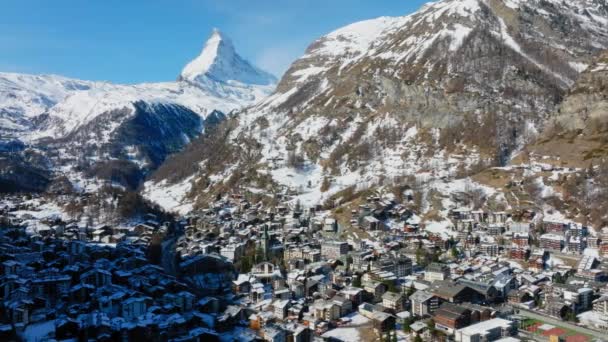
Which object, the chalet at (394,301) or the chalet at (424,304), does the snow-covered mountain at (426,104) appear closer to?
the chalet at (394,301)

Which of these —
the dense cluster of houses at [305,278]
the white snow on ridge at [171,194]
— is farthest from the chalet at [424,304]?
the white snow on ridge at [171,194]

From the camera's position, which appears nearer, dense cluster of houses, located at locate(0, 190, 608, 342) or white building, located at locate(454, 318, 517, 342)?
A: white building, located at locate(454, 318, 517, 342)

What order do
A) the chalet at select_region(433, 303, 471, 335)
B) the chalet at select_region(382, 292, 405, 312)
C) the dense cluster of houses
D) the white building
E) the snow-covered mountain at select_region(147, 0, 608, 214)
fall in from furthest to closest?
the snow-covered mountain at select_region(147, 0, 608, 214) → the chalet at select_region(382, 292, 405, 312) → the dense cluster of houses → the chalet at select_region(433, 303, 471, 335) → the white building

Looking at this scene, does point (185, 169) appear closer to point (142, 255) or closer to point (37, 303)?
point (142, 255)

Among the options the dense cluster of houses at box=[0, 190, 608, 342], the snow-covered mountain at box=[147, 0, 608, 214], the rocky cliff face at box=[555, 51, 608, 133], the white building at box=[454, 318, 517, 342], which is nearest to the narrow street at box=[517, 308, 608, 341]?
the dense cluster of houses at box=[0, 190, 608, 342]

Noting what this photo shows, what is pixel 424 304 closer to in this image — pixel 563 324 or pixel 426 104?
pixel 563 324

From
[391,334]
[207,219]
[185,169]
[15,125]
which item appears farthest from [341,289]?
[15,125]

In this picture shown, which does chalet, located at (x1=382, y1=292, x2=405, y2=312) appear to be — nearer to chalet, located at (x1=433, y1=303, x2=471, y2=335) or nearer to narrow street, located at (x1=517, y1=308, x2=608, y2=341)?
chalet, located at (x1=433, y1=303, x2=471, y2=335)
